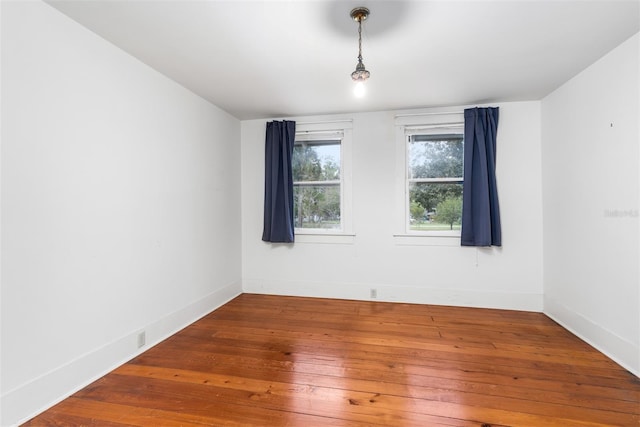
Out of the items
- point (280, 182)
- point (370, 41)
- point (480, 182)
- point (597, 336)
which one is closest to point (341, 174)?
point (280, 182)

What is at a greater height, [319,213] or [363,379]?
[319,213]

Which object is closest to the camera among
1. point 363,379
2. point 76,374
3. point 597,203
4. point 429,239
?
point 76,374

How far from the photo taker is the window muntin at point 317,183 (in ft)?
12.7

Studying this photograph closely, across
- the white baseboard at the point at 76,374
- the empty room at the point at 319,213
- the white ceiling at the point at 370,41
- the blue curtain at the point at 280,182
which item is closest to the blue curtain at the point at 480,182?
the empty room at the point at 319,213

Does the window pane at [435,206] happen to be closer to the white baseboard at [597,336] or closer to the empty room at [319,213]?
the empty room at [319,213]

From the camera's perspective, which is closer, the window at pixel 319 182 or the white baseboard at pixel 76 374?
the white baseboard at pixel 76 374

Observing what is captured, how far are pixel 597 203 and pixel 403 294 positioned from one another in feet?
6.86

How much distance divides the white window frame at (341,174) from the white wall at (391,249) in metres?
0.08

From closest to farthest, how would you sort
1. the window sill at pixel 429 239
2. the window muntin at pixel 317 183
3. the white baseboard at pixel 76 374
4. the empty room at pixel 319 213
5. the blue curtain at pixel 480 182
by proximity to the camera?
the white baseboard at pixel 76 374 < the empty room at pixel 319 213 < the blue curtain at pixel 480 182 < the window sill at pixel 429 239 < the window muntin at pixel 317 183

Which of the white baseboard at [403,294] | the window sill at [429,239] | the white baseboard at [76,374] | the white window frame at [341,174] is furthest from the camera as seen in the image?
the white window frame at [341,174]

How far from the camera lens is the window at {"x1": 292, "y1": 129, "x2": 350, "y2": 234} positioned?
12.6 ft

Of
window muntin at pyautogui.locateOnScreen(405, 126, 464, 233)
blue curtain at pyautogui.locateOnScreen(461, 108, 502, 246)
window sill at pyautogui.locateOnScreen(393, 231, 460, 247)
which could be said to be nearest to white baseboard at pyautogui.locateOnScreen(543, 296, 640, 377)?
blue curtain at pyautogui.locateOnScreen(461, 108, 502, 246)

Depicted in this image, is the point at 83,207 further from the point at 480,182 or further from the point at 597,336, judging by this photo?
the point at 597,336

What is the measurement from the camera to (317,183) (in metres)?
3.95
